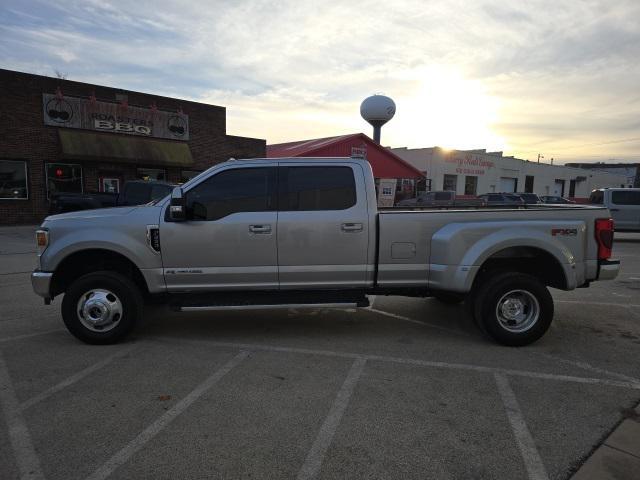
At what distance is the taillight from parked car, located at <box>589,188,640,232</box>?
528 inches

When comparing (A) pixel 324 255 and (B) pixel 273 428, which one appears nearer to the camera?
(B) pixel 273 428

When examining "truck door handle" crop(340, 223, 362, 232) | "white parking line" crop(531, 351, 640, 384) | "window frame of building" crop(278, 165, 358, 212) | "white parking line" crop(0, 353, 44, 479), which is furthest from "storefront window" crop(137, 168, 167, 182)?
"white parking line" crop(531, 351, 640, 384)

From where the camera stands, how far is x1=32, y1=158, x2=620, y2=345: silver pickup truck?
16.0 ft

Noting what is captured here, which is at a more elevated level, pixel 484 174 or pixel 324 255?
pixel 484 174

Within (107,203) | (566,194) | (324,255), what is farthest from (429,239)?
(566,194)

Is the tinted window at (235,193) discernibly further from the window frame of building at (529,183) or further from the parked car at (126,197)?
the window frame of building at (529,183)

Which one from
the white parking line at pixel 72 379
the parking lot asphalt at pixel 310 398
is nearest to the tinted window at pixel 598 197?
the parking lot asphalt at pixel 310 398

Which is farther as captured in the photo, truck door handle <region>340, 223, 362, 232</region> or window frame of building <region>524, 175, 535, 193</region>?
window frame of building <region>524, 175, 535, 193</region>

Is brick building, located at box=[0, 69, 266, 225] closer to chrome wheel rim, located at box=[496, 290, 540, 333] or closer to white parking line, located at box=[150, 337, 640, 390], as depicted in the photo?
white parking line, located at box=[150, 337, 640, 390]

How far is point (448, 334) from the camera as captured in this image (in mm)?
5480

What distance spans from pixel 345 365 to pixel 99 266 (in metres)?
2.98

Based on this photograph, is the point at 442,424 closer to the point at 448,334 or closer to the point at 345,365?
the point at 345,365

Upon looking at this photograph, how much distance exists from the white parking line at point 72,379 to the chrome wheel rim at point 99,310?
36cm

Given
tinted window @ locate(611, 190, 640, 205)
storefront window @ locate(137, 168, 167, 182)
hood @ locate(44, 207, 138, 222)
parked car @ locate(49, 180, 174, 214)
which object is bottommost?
hood @ locate(44, 207, 138, 222)
